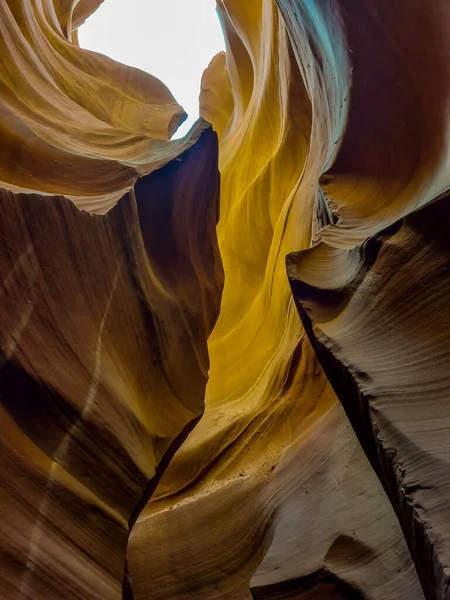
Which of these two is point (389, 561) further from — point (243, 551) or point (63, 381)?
point (63, 381)

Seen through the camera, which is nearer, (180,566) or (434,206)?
(434,206)

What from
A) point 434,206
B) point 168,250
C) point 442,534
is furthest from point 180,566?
point 434,206

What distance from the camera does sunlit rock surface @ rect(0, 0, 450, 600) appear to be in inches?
87.3

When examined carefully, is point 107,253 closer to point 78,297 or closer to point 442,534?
point 78,297

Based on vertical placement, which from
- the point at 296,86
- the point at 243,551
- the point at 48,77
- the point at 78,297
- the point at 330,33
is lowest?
the point at 243,551

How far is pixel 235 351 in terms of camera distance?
212 inches

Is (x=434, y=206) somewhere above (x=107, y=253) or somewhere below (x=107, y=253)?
below

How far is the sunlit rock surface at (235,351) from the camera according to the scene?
2.22 m

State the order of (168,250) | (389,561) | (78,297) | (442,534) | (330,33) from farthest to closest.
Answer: (168,250) → (330,33) → (78,297) → (389,561) → (442,534)

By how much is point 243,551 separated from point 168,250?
83.3 inches

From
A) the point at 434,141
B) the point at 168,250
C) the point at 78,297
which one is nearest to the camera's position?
the point at 78,297

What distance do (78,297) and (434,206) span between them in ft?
5.75

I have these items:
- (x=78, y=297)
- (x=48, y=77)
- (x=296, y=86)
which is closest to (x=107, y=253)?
(x=78, y=297)

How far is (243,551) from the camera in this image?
3080mm
